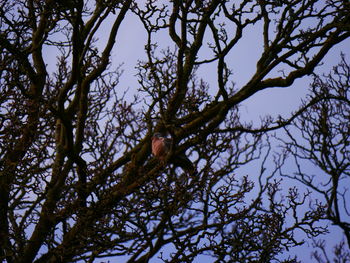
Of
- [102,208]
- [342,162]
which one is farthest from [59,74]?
[342,162]

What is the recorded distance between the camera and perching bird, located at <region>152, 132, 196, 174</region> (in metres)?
6.49

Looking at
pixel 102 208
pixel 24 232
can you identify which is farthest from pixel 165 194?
pixel 24 232

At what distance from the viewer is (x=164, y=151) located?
22.4 feet

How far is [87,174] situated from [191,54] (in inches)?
92.2

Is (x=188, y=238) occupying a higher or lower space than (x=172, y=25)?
lower

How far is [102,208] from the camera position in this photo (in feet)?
17.0

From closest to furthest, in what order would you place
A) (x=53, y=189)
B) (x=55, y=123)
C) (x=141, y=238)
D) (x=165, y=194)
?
(x=165, y=194) < (x=141, y=238) < (x=53, y=189) < (x=55, y=123)

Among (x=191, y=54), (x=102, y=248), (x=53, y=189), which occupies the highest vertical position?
(x=191, y=54)

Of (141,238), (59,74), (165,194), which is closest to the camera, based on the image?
(165,194)

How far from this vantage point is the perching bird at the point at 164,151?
21.3ft

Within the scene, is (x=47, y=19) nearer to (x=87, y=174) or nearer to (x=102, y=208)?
(x=87, y=174)

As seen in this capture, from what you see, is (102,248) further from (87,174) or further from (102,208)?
(87,174)

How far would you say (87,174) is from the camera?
5.56 m

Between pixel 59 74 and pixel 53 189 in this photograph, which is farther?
pixel 59 74
